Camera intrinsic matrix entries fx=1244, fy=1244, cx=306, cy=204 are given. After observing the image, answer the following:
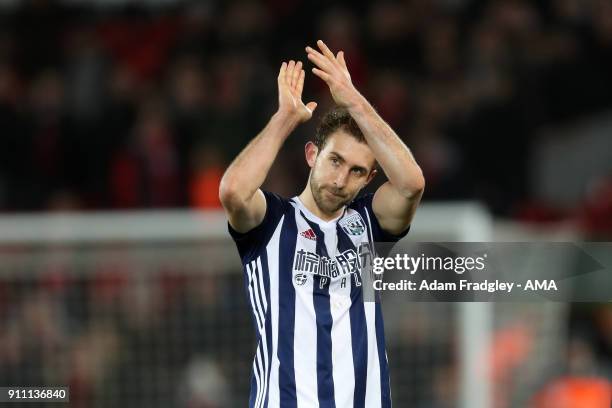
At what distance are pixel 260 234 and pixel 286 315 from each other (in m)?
0.32

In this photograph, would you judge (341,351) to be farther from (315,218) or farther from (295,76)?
(295,76)

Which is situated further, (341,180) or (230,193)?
(341,180)

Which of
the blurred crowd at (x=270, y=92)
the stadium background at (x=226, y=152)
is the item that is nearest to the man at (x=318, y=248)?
the stadium background at (x=226, y=152)

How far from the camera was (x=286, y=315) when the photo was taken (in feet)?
14.9

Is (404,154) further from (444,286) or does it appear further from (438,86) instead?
(438,86)

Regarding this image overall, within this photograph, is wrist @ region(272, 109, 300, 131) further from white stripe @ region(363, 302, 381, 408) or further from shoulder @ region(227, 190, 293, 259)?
white stripe @ region(363, 302, 381, 408)

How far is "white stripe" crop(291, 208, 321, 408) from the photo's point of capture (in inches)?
177

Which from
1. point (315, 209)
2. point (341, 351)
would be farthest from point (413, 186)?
point (341, 351)

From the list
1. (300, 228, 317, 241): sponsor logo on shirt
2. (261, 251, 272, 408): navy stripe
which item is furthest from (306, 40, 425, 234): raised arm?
(261, 251, 272, 408): navy stripe

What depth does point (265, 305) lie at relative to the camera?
4582 millimetres

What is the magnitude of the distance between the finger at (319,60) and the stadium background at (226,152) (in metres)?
3.57

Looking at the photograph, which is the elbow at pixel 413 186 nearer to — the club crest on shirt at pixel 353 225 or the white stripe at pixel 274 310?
the club crest on shirt at pixel 353 225

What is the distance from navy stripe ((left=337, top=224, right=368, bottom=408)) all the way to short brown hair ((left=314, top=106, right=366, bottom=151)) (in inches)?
13.7

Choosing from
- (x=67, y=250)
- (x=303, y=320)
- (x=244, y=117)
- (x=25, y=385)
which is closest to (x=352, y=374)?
(x=303, y=320)
